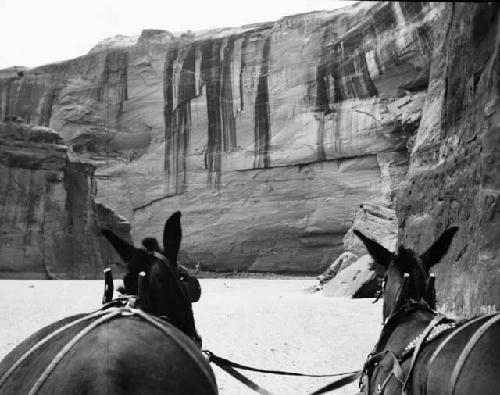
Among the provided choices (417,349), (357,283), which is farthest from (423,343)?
(357,283)

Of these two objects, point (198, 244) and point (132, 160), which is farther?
point (132, 160)

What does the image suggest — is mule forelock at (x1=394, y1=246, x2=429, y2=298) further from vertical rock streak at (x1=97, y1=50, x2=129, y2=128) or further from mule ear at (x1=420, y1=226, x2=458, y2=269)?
vertical rock streak at (x1=97, y1=50, x2=129, y2=128)

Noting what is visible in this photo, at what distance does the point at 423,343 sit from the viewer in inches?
111

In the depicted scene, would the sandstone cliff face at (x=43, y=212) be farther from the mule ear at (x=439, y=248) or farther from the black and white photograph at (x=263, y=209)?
the mule ear at (x=439, y=248)

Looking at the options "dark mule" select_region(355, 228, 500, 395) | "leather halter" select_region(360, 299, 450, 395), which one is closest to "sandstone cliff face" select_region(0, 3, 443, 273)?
"dark mule" select_region(355, 228, 500, 395)

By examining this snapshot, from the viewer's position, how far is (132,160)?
54938mm

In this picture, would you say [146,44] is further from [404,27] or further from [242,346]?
[242,346]

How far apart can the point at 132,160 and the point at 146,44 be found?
11146mm

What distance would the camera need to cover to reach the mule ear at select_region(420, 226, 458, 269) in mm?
3508

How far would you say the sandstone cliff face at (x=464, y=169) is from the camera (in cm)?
796

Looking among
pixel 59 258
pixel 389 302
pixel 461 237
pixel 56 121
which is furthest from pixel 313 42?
pixel 389 302

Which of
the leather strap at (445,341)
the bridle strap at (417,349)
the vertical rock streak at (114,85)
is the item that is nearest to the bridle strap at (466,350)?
the leather strap at (445,341)

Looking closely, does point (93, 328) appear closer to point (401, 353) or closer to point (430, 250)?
point (401, 353)

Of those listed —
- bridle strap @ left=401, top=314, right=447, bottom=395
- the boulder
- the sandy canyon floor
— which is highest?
bridle strap @ left=401, top=314, right=447, bottom=395
